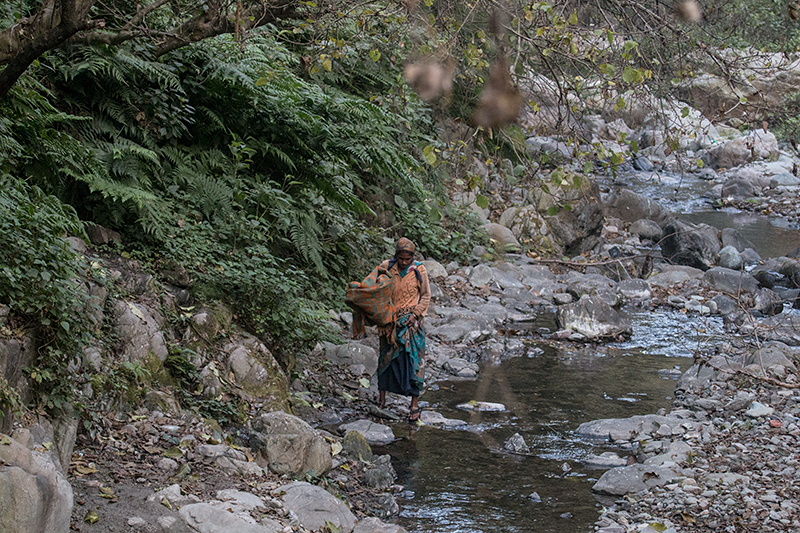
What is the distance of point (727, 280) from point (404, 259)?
8206 millimetres

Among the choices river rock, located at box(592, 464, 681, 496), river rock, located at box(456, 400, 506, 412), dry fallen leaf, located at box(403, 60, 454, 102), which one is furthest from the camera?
river rock, located at box(456, 400, 506, 412)

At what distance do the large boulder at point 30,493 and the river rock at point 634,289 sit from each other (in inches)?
403

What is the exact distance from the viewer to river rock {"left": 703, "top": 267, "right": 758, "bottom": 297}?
12.5m

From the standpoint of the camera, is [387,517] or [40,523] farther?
[387,517]

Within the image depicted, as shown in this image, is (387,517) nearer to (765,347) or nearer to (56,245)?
(56,245)

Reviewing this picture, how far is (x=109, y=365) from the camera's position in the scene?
470 centimetres

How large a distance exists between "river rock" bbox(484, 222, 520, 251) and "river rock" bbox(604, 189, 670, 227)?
425cm

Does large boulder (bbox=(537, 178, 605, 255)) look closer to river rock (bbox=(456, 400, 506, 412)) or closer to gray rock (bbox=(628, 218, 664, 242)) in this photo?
gray rock (bbox=(628, 218, 664, 242))

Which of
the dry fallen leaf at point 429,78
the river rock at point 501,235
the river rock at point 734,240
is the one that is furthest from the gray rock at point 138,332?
the river rock at point 734,240

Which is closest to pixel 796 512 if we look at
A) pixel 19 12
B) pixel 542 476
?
pixel 542 476

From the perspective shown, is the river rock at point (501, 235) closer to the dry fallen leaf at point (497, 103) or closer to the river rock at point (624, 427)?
the river rock at point (624, 427)

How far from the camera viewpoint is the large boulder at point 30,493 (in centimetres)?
291

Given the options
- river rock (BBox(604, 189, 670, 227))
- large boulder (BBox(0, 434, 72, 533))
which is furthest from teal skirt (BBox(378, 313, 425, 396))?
river rock (BBox(604, 189, 670, 227))

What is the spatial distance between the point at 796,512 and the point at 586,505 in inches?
52.7
